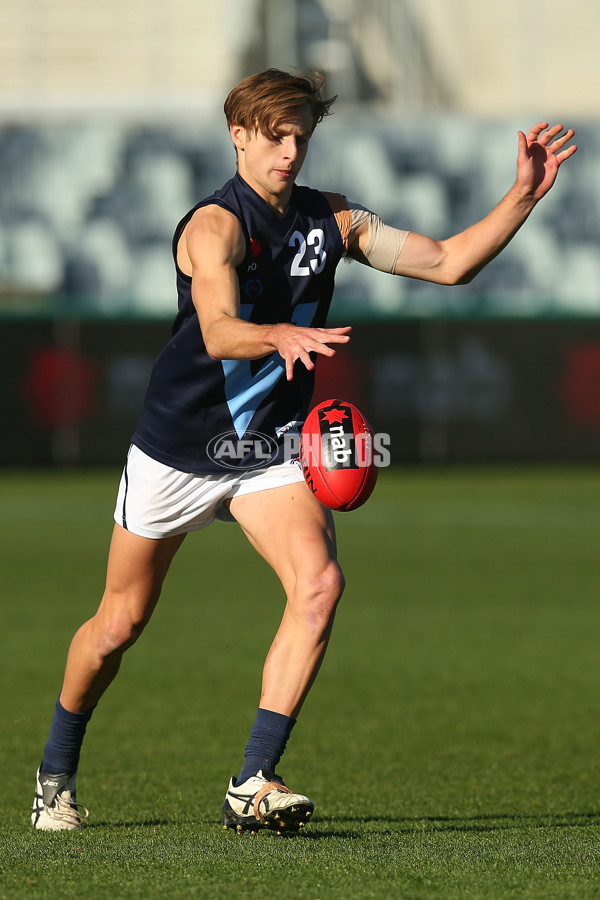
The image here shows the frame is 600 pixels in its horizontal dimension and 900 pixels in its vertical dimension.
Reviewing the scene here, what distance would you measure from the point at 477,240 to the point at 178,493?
4.49 feet

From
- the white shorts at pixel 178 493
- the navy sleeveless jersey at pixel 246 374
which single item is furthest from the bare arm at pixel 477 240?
the white shorts at pixel 178 493

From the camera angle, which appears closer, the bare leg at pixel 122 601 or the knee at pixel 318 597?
the knee at pixel 318 597

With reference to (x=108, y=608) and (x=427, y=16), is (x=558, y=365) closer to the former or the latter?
(x=108, y=608)

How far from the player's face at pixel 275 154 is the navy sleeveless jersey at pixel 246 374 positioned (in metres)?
0.04

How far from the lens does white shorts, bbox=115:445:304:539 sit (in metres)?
4.54

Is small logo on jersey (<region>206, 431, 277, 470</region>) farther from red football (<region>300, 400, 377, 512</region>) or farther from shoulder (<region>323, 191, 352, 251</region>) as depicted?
shoulder (<region>323, 191, 352, 251</region>)

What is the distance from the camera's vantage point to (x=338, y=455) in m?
4.34

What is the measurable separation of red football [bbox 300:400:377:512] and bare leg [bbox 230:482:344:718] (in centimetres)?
13

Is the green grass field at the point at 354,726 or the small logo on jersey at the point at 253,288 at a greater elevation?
the small logo on jersey at the point at 253,288

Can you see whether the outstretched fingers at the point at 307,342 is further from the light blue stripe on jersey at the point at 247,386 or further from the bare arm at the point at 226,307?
the light blue stripe on jersey at the point at 247,386

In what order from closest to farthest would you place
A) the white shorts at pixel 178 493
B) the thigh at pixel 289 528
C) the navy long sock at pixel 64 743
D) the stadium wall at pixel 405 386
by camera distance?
the thigh at pixel 289 528 → the white shorts at pixel 178 493 → the navy long sock at pixel 64 743 → the stadium wall at pixel 405 386

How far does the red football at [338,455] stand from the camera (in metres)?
4.34

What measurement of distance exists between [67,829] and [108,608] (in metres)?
0.75

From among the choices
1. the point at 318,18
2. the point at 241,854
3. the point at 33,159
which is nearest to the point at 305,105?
the point at 241,854
